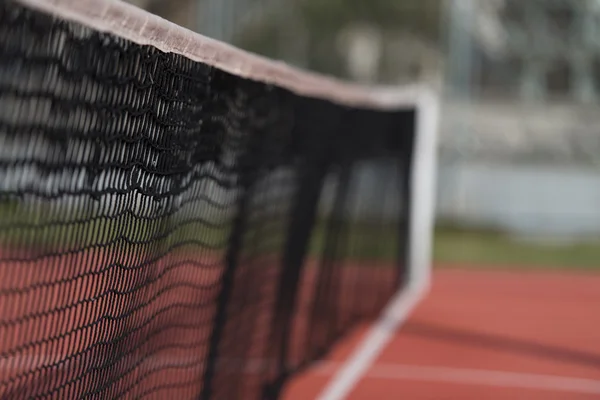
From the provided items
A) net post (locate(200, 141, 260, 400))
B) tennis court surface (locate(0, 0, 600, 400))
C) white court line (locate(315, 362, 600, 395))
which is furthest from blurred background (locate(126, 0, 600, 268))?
net post (locate(200, 141, 260, 400))

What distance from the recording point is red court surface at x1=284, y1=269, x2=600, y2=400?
6367 millimetres

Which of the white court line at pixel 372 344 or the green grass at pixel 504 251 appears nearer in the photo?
the white court line at pixel 372 344

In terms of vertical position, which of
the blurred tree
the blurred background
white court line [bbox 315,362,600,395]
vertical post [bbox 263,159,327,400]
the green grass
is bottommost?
white court line [bbox 315,362,600,395]

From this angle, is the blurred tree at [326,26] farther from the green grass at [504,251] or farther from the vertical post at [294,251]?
the vertical post at [294,251]

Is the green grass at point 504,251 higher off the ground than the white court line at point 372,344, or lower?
higher

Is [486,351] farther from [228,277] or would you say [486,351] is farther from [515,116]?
[515,116]

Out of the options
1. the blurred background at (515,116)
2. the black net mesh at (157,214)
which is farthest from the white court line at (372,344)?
the blurred background at (515,116)

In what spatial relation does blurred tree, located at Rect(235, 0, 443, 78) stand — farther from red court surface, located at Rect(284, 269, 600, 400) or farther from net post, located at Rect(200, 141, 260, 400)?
net post, located at Rect(200, 141, 260, 400)

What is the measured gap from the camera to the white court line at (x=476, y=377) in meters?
6.54

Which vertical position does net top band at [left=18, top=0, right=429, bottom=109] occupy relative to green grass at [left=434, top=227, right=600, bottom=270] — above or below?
below

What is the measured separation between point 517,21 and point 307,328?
19.0 metres

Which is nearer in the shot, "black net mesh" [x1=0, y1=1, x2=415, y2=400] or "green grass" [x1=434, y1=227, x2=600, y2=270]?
"black net mesh" [x1=0, y1=1, x2=415, y2=400]

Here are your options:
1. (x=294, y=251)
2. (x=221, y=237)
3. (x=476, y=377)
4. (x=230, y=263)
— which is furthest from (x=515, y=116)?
(x=230, y=263)

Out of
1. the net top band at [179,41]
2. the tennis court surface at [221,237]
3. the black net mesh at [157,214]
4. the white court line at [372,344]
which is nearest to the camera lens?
the net top band at [179,41]
